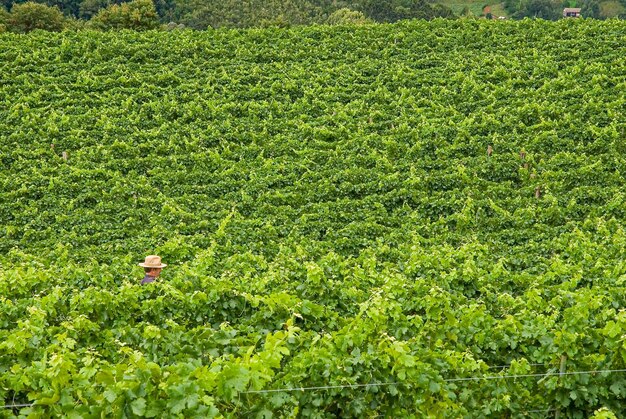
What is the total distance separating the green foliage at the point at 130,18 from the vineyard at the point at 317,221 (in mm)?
5894

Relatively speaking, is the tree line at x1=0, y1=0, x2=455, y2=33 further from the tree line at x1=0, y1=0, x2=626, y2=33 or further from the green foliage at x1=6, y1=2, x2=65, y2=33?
the green foliage at x1=6, y1=2, x2=65, y2=33

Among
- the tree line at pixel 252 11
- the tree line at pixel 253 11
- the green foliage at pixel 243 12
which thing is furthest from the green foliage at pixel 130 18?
the green foliage at pixel 243 12

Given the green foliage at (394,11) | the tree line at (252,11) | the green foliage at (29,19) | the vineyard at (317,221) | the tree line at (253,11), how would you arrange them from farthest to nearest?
the green foliage at (394,11), the tree line at (252,11), the tree line at (253,11), the green foliage at (29,19), the vineyard at (317,221)

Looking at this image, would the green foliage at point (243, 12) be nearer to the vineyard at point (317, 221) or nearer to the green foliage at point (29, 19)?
the green foliage at point (29, 19)

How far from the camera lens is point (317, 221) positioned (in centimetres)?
1709

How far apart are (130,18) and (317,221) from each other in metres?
17.5

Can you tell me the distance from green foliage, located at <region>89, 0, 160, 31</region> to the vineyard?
5894 mm

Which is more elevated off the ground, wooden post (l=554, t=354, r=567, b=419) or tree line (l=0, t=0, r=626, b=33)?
wooden post (l=554, t=354, r=567, b=419)

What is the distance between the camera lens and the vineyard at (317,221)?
681cm

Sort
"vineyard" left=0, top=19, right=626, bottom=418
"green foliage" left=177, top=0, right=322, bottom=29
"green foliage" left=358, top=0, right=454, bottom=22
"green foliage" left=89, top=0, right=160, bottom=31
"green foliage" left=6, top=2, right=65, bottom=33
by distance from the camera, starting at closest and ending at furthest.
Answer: "vineyard" left=0, top=19, right=626, bottom=418 < "green foliage" left=89, top=0, right=160, bottom=31 < "green foliage" left=6, top=2, right=65, bottom=33 < "green foliage" left=177, top=0, right=322, bottom=29 < "green foliage" left=358, top=0, right=454, bottom=22

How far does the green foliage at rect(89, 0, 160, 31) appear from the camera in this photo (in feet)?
103

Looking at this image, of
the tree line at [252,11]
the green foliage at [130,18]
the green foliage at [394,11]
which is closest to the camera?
the green foliage at [130,18]

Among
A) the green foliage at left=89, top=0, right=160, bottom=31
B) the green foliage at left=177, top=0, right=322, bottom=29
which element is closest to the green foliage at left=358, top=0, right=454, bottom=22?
the green foliage at left=177, top=0, right=322, bottom=29

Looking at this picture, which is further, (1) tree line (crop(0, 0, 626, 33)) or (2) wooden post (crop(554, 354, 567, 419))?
(1) tree line (crop(0, 0, 626, 33))
